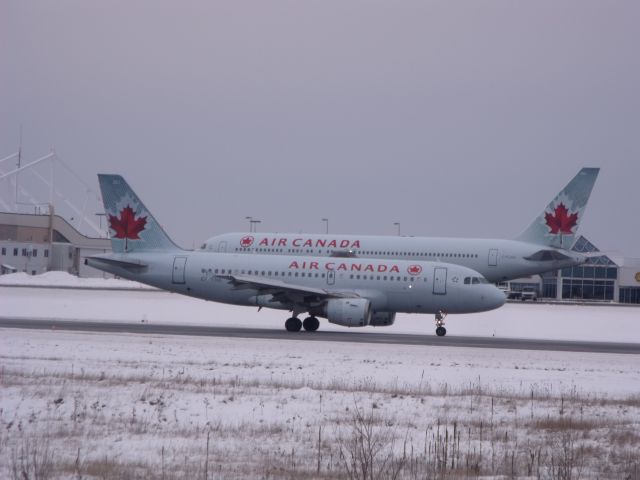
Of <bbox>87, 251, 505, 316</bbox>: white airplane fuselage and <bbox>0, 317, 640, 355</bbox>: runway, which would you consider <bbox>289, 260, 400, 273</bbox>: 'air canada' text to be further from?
<bbox>0, 317, 640, 355</bbox>: runway

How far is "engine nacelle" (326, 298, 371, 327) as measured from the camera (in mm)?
33844

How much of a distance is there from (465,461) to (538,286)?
91464mm

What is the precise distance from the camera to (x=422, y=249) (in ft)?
170

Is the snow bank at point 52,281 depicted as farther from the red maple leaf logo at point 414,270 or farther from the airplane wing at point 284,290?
the red maple leaf logo at point 414,270

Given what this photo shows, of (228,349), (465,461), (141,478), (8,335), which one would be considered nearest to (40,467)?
(141,478)

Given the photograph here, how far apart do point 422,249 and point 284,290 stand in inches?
730

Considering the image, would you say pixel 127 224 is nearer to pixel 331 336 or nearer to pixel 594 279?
pixel 331 336

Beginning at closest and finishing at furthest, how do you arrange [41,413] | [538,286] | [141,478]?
1. [141,478]
2. [41,413]
3. [538,286]

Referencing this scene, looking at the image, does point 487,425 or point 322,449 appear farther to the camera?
point 487,425

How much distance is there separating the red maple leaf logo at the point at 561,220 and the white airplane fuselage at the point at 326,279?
18.6m

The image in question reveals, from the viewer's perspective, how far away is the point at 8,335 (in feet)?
92.3

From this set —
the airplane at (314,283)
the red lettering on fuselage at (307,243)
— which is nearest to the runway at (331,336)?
the airplane at (314,283)

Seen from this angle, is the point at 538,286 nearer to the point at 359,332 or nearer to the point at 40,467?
the point at 359,332

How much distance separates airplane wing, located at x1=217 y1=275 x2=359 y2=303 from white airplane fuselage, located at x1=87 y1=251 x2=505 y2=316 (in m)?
0.13
